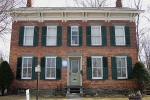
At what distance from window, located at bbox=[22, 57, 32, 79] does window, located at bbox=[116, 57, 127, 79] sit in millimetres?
7470

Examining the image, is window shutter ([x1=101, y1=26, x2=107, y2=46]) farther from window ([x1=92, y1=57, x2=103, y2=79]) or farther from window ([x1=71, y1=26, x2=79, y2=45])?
window ([x1=71, y1=26, x2=79, y2=45])

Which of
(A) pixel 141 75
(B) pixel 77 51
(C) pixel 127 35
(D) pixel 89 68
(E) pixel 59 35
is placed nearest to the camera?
(A) pixel 141 75

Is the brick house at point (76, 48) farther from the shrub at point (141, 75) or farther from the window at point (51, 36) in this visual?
the shrub at point (141, 75)

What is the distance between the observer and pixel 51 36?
58.3ft

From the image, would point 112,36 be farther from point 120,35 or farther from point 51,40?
point 51,40

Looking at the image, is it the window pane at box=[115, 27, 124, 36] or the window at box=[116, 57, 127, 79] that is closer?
the window at box=[116, 57, 127, 79]

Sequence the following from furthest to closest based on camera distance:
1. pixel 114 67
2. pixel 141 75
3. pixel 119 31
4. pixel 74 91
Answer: pixel 119 31
pixel 114 67
pixel 74 91
pixel 141 75

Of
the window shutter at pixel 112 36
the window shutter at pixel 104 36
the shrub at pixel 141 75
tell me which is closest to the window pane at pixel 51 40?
the window shutter at pixel 104 36

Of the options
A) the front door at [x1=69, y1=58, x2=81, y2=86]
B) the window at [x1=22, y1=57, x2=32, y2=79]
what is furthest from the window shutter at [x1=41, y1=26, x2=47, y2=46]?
the front door at [x1=69, y1=58, x2=81, y2=86]

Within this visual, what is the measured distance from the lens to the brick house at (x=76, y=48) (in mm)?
17078

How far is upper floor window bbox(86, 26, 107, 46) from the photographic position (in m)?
17.6

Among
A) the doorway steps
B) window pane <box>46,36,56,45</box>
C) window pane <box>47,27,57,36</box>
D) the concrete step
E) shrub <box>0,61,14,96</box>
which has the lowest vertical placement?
the concrete step

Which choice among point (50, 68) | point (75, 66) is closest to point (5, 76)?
point (50, 68)

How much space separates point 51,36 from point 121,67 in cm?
660
